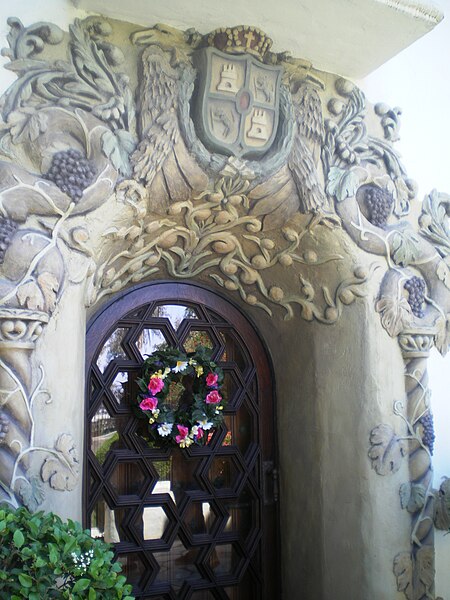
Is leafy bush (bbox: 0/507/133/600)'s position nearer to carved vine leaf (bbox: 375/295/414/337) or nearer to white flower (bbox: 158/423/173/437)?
white flower (bbox: 158/423/173/437)

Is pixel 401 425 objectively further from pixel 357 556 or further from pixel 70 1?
pixel 70 1

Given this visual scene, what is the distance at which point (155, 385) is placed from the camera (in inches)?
131

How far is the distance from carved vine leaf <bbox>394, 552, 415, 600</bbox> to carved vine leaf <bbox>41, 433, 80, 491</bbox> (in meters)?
1.56

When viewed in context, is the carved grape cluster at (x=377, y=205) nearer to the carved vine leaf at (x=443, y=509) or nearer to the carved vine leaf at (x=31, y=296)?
the carved vine leaf at (x=443, y=509)

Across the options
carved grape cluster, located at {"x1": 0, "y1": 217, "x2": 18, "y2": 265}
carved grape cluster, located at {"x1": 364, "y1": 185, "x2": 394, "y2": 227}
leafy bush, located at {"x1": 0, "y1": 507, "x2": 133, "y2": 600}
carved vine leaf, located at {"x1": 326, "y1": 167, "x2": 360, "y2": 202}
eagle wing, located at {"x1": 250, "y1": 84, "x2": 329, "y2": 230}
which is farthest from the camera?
carved grape cluster, located at {"x1": 364, "y1": 185, "x2": 394, "y2": 227}

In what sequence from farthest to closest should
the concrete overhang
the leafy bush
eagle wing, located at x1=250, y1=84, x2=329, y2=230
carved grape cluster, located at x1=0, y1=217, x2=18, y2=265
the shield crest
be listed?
eagle wing, located at x1=250, y1=84, x2=329, y2=230
the shield crest
the concrete overhang
carved grape cluster, located at x1=0, y1=217, x2=18, y2=265
the leafy bush

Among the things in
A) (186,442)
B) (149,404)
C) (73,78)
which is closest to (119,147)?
(73,78)

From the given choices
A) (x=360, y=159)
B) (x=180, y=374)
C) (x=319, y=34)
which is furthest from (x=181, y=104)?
(x=180, y=374)

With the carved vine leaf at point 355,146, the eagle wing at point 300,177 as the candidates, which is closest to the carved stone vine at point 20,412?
the eagle wing at point 300,177

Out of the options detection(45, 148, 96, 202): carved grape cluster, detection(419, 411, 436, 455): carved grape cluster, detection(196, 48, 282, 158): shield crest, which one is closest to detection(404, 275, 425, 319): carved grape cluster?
detection(419, 411, 436, 455): carved grape cluster

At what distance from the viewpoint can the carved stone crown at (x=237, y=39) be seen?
3014 millimetres

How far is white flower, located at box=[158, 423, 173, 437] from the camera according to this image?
10.8 ft

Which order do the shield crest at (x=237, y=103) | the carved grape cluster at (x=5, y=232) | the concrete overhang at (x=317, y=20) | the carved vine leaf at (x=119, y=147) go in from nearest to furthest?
the carved grape cluster at (x=5, y=232)
the carved vine leaf at (x=119, y=147)
the concrete overhang at (x=317, y=20)
the shield crest at (x=237, y=103)

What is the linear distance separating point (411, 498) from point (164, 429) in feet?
3.86
